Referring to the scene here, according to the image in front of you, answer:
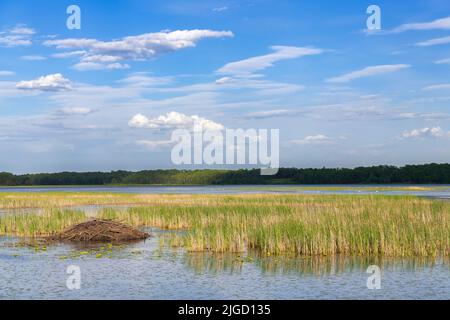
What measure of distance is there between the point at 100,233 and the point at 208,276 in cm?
1047

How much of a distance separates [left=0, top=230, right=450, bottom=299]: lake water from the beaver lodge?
376cm

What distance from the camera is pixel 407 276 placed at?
17641mm

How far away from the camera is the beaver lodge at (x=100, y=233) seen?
26.9m

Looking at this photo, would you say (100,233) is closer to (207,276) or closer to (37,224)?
(37,224)

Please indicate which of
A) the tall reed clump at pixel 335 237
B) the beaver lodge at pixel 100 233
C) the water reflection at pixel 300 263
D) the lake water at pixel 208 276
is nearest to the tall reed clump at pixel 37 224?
the beaver lodge at pixel 100 233

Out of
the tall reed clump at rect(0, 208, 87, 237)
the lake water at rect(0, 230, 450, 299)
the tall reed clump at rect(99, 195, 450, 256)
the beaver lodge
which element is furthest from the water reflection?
the tall reed clump at rect(0, 208, 87, 237)

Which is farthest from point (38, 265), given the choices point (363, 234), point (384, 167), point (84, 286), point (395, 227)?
point (384, 167)

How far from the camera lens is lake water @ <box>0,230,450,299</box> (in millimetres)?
15398

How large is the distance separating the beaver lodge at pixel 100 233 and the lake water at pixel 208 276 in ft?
12.3

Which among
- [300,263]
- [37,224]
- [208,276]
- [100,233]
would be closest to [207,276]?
[208,276]

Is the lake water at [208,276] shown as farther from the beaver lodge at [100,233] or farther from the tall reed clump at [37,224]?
the tall reed clump at [37,224]

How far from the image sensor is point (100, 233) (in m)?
26.8
